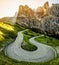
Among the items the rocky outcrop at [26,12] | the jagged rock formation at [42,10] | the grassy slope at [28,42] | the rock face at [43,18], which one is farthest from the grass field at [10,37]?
the jagged rock formation at [42,10]

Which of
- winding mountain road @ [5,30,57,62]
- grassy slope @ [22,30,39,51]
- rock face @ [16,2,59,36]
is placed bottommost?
winding mountain road @ [5,30,57,62]

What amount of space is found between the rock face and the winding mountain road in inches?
41.9

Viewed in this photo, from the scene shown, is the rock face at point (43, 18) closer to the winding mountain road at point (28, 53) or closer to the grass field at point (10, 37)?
the grass field at point (10, 37)

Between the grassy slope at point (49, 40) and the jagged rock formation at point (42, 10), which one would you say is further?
the jagged rock formation at point (42, 10)

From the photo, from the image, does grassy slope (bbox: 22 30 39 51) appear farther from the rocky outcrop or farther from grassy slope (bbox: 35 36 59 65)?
the rocky outcrop

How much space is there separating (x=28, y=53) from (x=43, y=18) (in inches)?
87.9

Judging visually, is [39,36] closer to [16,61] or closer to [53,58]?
[53,58]

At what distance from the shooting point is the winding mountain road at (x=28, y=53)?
8.95 meters

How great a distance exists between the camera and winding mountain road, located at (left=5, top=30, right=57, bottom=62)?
8953 millimetres

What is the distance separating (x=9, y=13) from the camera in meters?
10.2

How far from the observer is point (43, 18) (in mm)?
10805

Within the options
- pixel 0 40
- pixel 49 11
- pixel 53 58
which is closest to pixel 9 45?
pixel 0 40

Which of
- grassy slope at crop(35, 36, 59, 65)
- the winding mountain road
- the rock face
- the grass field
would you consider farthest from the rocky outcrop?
the winding mountain road

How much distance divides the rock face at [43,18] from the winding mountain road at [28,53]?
1064mm
